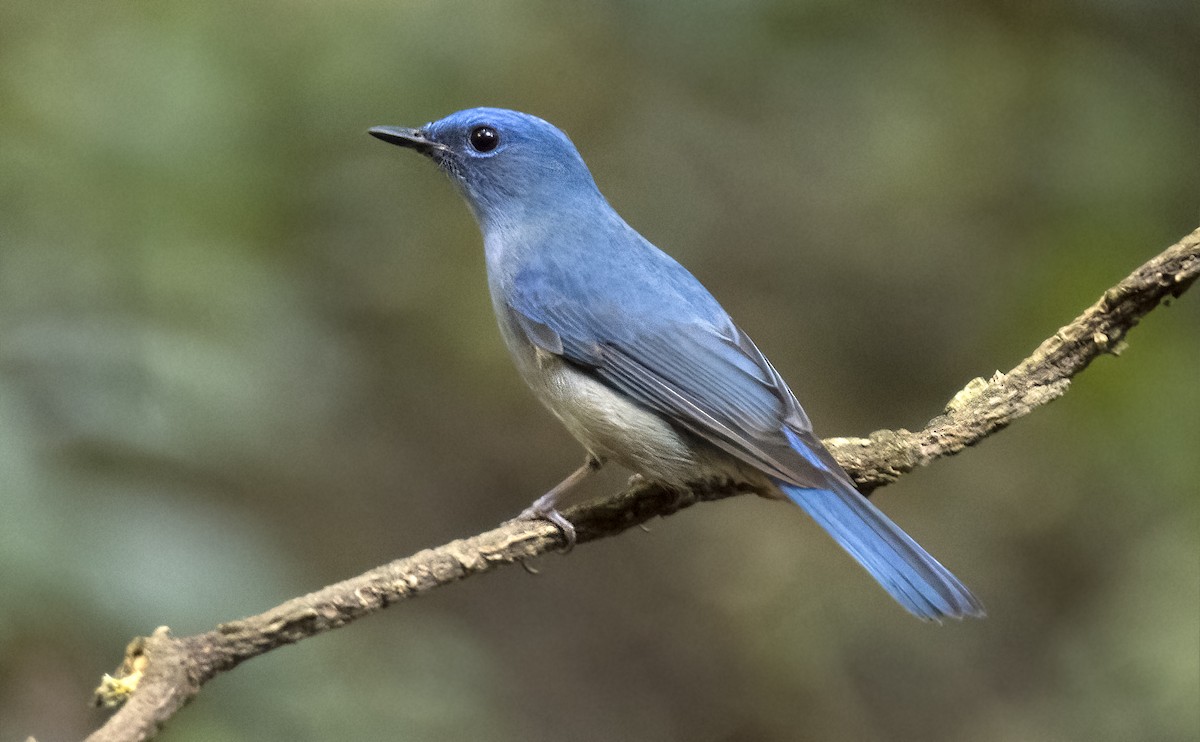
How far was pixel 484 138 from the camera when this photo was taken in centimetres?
352

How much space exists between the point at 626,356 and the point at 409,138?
3.04 ft

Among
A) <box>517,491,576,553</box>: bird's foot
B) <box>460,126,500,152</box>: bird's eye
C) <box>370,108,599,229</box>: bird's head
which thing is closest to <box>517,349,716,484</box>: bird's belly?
<box>517,491,576,553</box>: bird's foot

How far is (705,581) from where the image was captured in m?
5.81

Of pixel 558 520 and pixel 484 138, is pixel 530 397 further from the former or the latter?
pixel 558 520

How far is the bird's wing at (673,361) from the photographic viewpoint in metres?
2.92

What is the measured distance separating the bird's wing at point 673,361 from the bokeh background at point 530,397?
0.80m

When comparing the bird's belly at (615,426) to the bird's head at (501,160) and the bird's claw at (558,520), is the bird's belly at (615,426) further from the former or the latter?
the bird's head at (501,160)

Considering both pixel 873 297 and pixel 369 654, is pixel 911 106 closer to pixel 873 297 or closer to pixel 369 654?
pixel 873 297

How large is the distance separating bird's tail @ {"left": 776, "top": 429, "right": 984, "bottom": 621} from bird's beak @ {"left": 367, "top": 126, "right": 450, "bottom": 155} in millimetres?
1465

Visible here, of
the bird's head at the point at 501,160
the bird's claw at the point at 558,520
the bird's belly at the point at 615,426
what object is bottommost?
the bird's claw at the point at 558,520

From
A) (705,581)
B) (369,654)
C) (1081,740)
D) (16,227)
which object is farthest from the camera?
(705,581)

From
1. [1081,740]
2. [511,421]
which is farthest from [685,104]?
[1081,740]

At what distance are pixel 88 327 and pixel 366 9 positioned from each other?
146 centimetres

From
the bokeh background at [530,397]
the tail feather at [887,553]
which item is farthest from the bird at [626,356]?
the bokeh background at [530,397]
